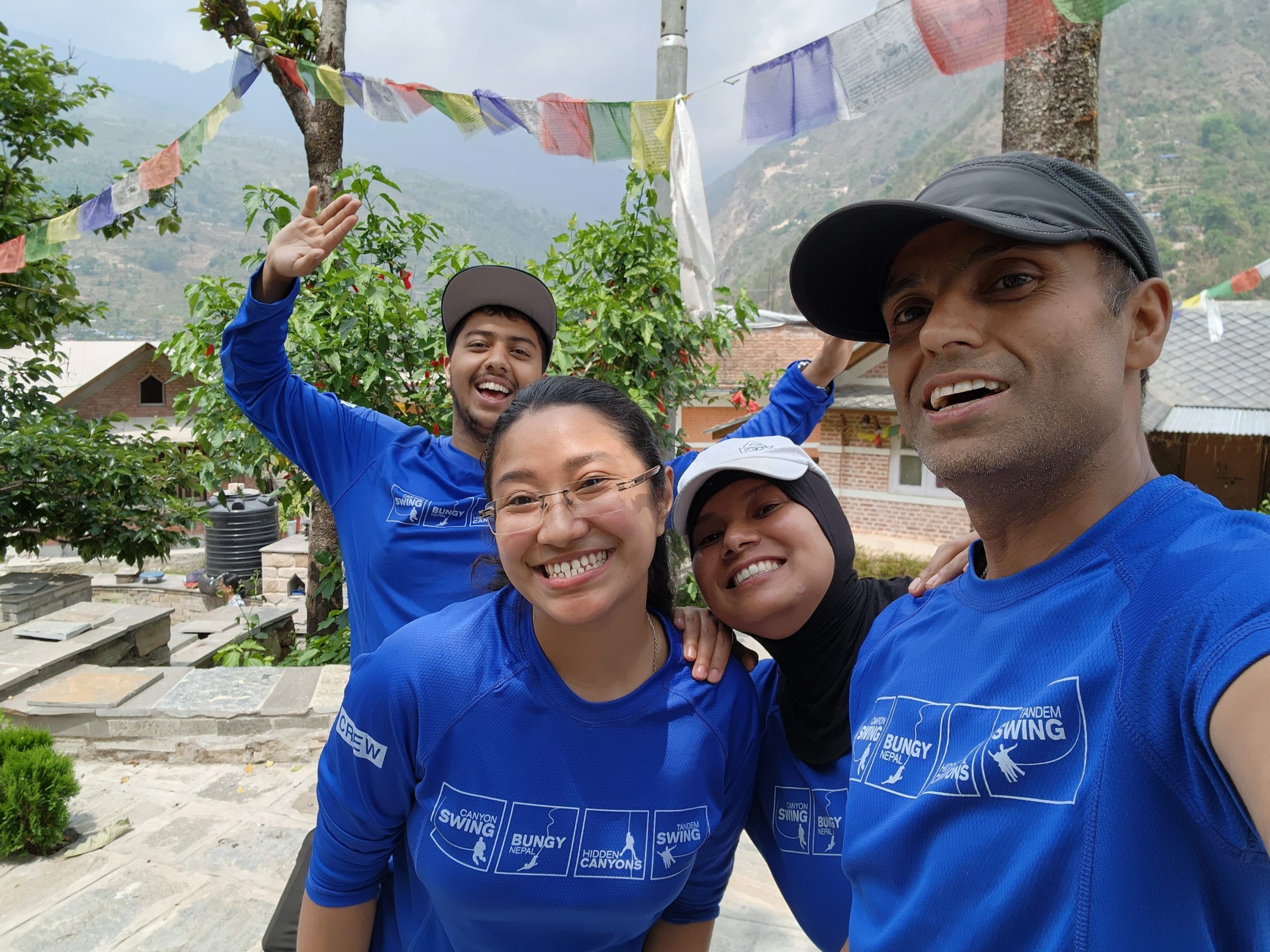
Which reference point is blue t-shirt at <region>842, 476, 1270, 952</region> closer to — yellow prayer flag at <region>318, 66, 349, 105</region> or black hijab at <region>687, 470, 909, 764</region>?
black hijab at <region>687, 470, 909, 764</region>

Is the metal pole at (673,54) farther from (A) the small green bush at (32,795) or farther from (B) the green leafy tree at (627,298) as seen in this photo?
(A) the small green bush at (32,795)

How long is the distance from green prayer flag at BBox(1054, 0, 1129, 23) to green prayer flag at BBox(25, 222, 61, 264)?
7315 mm

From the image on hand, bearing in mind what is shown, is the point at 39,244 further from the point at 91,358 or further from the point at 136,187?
the point at 91,358

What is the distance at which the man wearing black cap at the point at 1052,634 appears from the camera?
0.75 meters

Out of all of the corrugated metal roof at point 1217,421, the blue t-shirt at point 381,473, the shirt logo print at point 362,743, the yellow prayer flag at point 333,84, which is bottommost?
the shirt logo print at point 362,743

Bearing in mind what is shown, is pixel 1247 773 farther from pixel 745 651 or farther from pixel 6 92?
pixel 6 92

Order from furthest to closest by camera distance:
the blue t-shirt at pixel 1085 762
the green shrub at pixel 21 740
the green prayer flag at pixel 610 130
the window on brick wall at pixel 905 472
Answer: the window on brick wall at pixel 905 472
the green prayer flag at pixel 610 130
the green shrub at pixel 21 740
the blue t-shirt at pixel 1085 762

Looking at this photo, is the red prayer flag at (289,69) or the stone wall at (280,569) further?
the stone wall at (280,569)

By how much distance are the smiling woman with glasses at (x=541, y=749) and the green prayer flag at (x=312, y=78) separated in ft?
17.0

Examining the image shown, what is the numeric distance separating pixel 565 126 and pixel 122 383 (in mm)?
28248

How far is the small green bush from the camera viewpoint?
3.28 meters

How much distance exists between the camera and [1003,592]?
1046 millimetres

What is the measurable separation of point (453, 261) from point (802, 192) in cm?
14123

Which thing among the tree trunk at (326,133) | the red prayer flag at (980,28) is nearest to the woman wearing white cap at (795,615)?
the red prayer flag at (980,28)
